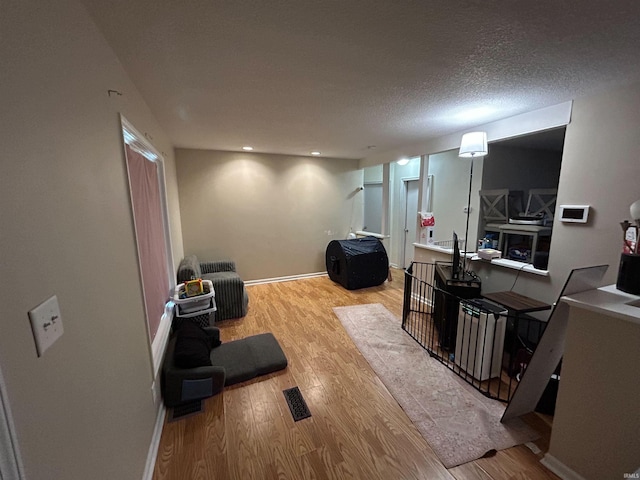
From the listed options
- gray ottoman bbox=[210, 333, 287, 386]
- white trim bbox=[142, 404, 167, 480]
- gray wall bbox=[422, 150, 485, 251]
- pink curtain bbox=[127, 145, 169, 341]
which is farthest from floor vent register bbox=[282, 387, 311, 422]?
gray wall bbox=[422, 150, 485, 251]

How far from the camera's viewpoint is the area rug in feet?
5.30

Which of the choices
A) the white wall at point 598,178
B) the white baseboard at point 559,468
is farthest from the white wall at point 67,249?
the white wall at point 598,178

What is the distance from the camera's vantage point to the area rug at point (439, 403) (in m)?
1.61

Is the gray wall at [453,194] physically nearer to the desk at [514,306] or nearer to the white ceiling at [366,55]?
the white ceiling at [366,55]

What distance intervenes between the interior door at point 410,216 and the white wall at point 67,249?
5.14 meters

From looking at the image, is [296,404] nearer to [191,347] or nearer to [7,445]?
[191,347]

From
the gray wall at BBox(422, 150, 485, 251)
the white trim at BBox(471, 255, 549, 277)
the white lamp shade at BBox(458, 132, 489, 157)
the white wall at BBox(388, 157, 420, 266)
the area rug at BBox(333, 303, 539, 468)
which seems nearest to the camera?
the area rug at BBox(333, 303, 539, 468)

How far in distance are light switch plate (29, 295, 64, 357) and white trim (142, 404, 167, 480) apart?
116 centimetres

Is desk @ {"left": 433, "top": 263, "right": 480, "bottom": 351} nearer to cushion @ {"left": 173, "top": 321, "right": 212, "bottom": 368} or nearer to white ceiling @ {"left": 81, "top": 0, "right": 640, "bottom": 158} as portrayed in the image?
white ceiling @ {"left": 81, "top": 0, "right": 640, "bottom": 158}

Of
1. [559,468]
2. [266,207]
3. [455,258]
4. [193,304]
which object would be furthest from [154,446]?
[266,207]

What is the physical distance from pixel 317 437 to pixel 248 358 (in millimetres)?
985

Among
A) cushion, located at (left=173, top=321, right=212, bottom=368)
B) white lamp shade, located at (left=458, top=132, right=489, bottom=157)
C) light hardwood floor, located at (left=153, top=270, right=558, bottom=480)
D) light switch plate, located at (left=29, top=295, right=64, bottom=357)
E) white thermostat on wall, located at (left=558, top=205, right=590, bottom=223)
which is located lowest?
light hardwood floor, located at (left=153, top=270, right=558, bottom=480)

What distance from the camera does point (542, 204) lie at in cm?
304

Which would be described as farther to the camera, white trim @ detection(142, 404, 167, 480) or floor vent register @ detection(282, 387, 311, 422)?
floor vent register @ detection(282, 387, 311, 422)
